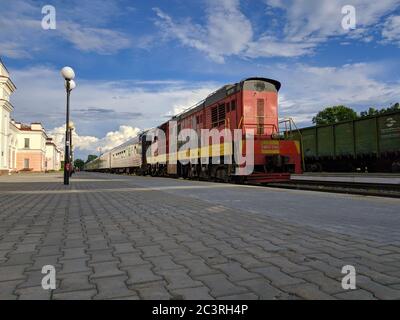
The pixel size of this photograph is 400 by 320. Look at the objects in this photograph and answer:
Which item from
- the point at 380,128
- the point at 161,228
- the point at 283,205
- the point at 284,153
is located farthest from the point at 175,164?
the point at 161,228

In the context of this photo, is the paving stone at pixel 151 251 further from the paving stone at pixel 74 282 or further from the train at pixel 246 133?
the train at pixel 246 133

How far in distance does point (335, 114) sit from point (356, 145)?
49.6 metres

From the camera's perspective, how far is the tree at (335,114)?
223ft

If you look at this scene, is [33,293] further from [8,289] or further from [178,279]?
[178,279]

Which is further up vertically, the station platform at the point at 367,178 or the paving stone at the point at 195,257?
the station platform at the point at 367,178

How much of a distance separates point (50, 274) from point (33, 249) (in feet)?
3.90

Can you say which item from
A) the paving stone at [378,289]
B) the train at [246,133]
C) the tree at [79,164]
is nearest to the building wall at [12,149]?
the train at [246,133]

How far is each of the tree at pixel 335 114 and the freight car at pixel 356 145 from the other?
142ft

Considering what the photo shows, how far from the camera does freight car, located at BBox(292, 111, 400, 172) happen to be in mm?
20562

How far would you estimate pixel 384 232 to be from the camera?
4957mm

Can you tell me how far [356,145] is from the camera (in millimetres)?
22938

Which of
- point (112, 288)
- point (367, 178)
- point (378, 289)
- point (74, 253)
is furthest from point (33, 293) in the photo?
point (367, 178)
